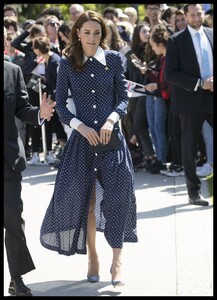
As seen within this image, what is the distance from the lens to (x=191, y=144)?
9156 millimetres

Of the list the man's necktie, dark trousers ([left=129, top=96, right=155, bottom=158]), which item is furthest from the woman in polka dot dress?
dark trousers ([left=129, top=96, right=155, bottom=158])

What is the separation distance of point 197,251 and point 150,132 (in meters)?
4.33

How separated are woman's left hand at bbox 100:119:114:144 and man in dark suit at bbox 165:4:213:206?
9.29 feet

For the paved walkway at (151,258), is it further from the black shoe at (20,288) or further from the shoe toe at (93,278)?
the black shoe at (20,288)

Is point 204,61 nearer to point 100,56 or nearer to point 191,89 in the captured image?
point 191,89

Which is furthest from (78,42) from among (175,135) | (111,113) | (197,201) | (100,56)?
(175,135)

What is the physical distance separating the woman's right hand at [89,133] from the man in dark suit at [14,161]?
15.6 inches

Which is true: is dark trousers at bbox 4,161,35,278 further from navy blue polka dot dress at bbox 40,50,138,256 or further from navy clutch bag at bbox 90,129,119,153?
navy clutch bag at bbox 90,129,119,153

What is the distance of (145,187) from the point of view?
10.4 metres

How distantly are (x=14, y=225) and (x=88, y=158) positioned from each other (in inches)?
31.7

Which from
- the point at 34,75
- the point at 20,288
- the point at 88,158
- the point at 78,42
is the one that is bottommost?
the point at 20,288

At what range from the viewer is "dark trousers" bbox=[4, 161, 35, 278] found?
5.85 metres

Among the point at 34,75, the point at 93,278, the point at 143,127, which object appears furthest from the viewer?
the point at 34,75

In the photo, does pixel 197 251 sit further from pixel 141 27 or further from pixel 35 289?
pixel 141 27
